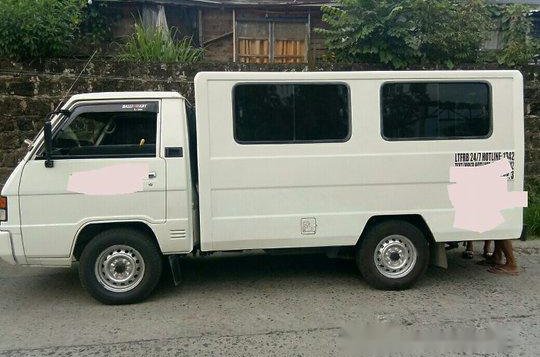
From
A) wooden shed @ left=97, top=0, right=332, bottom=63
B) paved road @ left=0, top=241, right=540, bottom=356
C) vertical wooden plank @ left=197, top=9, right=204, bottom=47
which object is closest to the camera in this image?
paved road @ left=0, top=241, right=540, bottom=356

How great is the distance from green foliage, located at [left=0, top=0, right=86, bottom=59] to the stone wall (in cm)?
19

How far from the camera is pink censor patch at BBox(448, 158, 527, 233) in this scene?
4508mm

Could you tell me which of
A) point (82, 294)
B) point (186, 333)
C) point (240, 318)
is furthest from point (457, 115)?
point (82, 294)

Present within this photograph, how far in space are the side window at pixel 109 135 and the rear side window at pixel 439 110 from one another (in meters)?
2.39

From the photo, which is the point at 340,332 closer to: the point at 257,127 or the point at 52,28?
the point at 257,127

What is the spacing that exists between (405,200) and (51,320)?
354 centimetres

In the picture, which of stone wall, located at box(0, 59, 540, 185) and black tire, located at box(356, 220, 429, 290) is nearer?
black tire, located at box(356, 220, 429, 290)

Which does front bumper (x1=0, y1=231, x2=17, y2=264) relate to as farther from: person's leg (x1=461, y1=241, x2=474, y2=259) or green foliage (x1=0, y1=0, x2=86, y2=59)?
person's leg (x1=461, y1=241, x2=474, y2=259)

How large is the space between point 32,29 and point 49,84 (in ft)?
2.75

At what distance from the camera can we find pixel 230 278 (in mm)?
5086

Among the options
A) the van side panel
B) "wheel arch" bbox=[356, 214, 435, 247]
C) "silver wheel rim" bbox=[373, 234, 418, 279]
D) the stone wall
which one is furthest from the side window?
the stone wall

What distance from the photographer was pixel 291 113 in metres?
4.35

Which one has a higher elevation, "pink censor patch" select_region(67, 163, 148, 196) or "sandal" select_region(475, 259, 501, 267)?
"pink censor patch" select_region(67, 163, 148, 196)

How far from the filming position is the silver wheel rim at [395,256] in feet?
15.1
